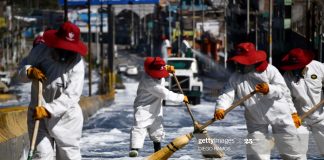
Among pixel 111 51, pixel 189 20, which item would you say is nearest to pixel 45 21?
pixel 189 20

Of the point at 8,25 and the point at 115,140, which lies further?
the point at 8,25

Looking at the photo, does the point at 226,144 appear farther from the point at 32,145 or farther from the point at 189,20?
the point at 189,20

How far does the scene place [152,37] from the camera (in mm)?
164750

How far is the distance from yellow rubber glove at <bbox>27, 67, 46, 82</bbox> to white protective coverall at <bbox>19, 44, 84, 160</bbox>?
0.36ft

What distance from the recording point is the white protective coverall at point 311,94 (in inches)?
500

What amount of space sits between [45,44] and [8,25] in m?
115

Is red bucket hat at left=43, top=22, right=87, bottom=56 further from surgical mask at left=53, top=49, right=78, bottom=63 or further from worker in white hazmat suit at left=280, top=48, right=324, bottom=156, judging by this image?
worker in white hazmat suit at left=280, top=48, right=324, bottom=156

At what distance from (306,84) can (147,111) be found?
350cm

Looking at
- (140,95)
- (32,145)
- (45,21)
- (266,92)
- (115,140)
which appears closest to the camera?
(32,145)

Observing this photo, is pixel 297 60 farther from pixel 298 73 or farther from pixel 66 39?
pixel 66 39

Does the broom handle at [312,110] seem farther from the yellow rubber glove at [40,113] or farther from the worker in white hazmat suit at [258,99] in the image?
the yellow rubber glove at [40,113]

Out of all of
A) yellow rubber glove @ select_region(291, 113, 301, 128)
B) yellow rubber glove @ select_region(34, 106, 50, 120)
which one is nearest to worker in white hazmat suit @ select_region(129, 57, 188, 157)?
yellow rubber glove @ select_region(291, 113, 301, 128)

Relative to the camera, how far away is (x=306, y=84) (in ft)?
41.8

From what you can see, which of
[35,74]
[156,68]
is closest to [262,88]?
[35,74]
